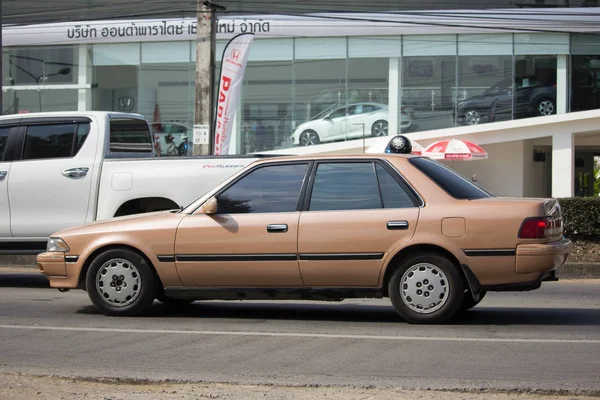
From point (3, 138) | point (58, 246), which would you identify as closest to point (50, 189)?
point (3, 138)

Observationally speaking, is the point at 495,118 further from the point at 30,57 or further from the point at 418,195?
the point at 418,195

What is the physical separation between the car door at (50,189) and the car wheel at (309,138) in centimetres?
2009

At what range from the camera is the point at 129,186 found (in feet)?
37.9

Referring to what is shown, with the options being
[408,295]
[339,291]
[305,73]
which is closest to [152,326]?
[339,291]

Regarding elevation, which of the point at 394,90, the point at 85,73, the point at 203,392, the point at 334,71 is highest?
the point at 85,73

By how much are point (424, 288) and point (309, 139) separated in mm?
23732

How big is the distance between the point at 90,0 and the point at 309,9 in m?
7.97

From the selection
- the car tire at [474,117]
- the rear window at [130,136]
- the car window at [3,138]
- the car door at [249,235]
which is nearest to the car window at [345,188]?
the car door at [249,235]

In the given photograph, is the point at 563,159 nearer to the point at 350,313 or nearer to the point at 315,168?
the point at 350,313

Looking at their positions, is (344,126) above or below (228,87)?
above

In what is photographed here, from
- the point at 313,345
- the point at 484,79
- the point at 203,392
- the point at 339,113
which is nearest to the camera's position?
the point at 203,392

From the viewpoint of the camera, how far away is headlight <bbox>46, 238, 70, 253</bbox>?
9.32 metres

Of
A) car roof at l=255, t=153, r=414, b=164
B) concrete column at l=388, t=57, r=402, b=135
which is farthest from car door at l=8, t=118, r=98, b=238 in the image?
concrete column at l=388, t=57, r=402, b=135

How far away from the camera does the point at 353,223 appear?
27.8ft
